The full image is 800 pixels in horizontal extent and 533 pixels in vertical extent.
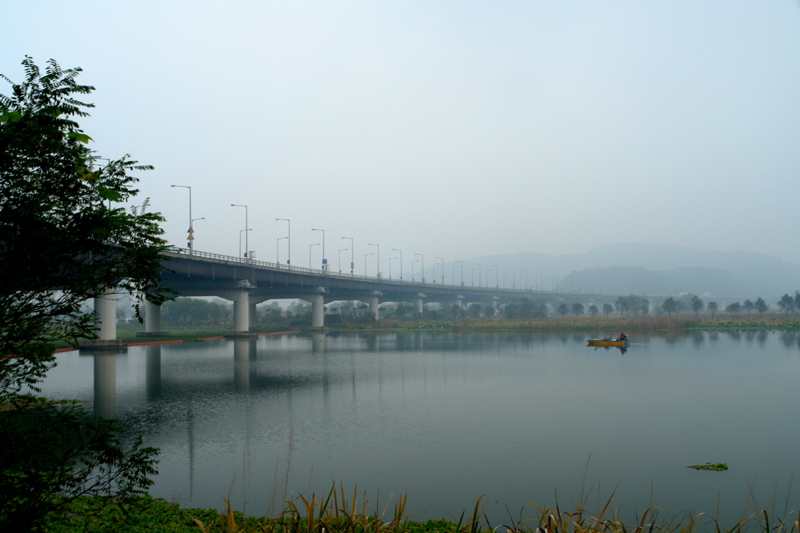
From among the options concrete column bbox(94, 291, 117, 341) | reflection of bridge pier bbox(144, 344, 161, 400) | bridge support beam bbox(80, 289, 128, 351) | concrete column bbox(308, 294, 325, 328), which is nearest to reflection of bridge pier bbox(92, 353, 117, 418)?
reflection of bridge pier bbox(144, 344, 161, 400)

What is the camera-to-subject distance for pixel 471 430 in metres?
21.5

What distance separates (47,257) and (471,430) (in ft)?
55.4

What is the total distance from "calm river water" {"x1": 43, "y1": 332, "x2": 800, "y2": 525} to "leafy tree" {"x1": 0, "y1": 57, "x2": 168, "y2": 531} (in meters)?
3.42

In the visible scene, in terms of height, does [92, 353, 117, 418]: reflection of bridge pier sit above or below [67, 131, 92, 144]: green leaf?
below

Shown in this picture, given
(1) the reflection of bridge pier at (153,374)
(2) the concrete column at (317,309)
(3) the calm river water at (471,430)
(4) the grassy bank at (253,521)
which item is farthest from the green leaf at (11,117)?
(2) the concrete column at (317,309)

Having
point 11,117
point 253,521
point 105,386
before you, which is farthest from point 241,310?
point 11,117

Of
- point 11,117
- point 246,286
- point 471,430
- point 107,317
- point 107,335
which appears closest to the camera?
point 11,117

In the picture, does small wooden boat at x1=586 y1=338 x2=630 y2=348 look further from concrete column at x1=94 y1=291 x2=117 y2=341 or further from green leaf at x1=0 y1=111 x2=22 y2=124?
green leaf at x1=0 y1=111 x2=22 y2=124

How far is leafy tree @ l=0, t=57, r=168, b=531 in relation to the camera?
781 centimetres

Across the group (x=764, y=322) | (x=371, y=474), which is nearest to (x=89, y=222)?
(x=371, y=474)

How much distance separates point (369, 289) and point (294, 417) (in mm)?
105741

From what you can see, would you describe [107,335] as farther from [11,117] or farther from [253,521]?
[11,117]

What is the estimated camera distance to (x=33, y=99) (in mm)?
8352

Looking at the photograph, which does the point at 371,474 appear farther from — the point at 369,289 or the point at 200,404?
the point at 369,289
